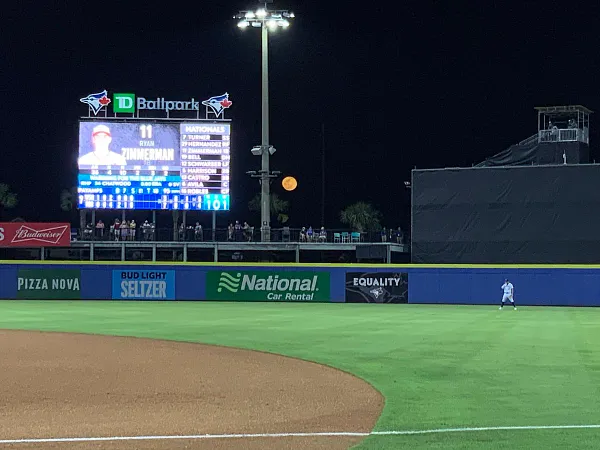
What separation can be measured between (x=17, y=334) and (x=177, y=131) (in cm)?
2039

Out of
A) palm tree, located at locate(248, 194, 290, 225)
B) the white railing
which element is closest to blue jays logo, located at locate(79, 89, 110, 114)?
the white railing

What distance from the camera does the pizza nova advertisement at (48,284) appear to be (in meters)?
36.7

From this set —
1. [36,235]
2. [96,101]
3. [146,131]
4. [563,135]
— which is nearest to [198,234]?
[146,131]

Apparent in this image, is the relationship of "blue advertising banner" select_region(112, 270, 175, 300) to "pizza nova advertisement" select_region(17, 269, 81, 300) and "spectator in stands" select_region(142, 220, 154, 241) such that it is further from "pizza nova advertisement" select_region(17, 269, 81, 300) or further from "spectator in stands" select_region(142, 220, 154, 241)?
"spectator in stands" select_region(142, 220, 154, 241)

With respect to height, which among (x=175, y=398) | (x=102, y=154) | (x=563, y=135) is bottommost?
(x=175, y=398)

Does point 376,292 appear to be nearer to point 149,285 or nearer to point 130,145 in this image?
point 149,285

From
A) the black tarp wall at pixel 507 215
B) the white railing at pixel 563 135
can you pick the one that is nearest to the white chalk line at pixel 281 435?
the black tarp wall at pixel 507 215

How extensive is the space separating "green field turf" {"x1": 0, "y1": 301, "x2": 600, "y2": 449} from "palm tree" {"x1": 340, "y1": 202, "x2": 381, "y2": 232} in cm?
2786

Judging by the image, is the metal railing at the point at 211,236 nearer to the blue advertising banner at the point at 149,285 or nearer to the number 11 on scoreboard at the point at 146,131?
the number 11 on scoreboard at the point at 146,131

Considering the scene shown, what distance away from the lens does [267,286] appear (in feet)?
120

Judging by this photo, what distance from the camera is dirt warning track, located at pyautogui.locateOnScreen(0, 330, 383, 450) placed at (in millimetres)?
8141

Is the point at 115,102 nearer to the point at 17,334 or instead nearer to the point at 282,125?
the point at 17,334

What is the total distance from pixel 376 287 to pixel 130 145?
13.4m

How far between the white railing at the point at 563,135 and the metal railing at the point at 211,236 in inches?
365
